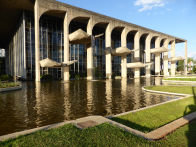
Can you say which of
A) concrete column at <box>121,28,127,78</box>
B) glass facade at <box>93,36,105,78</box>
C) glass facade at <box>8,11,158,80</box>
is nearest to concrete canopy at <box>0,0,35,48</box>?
glass facade at <box>8,11,158,80</box>

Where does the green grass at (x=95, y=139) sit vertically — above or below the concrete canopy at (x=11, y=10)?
below

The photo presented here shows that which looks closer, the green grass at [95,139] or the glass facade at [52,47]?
the green grass at [95,139]

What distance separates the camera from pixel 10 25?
39594 millimetres

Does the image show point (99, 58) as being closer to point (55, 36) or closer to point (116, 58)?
point (116, 58)

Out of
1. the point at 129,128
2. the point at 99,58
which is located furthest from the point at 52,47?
the point at 129,128

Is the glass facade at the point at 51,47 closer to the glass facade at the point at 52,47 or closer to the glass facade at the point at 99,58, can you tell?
the glass facade at the point at 52,47

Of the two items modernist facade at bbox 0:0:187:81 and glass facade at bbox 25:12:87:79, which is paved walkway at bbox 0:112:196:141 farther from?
glass facade at bbox 25:12:87:79

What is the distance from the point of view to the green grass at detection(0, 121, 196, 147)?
10.6 feet

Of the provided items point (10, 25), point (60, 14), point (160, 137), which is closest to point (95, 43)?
point (60, 14)

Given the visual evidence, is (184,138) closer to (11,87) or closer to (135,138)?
(135,138)

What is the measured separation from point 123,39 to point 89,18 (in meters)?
13.4

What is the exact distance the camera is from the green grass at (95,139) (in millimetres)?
3219

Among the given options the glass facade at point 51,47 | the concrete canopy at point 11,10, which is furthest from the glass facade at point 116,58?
the concrete canopy at point 11,10

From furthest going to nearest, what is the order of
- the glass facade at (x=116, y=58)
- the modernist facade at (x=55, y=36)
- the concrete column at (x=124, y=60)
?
the glass facade at (x=116, y=58) < the concrete column at (x=124, y=60) < the modernist facade at (x=55, y=36)
